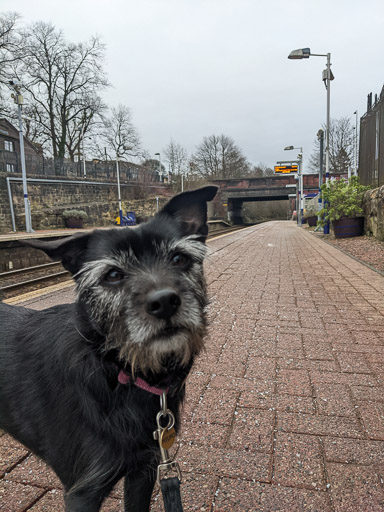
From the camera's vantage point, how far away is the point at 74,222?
33.2 m

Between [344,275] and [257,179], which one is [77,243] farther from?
[257,179]

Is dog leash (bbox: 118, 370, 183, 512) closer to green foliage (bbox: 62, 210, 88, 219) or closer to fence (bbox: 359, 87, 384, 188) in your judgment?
fence (bbox: 359, 87, 384, 188)

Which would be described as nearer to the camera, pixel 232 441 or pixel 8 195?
pixel 232 441

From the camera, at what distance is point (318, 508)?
188cm

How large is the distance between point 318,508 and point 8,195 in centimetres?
3412

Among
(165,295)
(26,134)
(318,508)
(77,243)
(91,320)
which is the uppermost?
(26,134)

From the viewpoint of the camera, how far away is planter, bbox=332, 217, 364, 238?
14477mm

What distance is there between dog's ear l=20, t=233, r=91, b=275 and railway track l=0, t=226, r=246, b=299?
679 centimetres

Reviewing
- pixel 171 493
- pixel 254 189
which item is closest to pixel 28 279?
pixel 171 493

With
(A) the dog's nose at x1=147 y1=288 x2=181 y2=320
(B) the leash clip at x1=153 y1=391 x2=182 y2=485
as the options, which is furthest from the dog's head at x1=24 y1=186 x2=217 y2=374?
(B) the leash clip at x1=153 y1=391 x2=182 y2=485

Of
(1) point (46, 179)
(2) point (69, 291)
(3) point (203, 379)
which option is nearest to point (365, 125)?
(2) point (69, 291)

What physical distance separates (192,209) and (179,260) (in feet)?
1.44

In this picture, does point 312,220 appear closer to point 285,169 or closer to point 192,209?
point 192,209

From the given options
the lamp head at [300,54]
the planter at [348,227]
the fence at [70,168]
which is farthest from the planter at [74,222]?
the planter at [348,227]
